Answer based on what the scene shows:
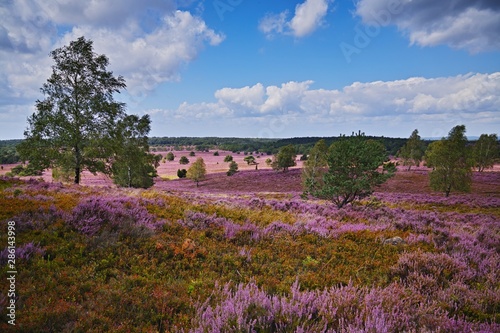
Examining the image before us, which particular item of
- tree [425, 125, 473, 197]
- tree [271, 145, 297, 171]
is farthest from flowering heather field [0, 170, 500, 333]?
tree [271, 145, 297, 171]

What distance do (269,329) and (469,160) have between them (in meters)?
45.8

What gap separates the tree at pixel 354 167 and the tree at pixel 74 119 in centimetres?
1770

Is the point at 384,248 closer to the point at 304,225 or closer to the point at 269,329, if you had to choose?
the point at 304,225

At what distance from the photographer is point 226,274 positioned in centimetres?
564

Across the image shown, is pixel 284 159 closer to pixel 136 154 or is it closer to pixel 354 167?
pixel 136 154

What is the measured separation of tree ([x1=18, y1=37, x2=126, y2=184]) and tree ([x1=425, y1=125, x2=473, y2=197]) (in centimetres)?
4195

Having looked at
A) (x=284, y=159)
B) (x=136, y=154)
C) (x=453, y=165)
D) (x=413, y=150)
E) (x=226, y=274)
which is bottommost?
(x=226, y=274)

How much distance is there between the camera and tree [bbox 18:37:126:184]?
763 inches

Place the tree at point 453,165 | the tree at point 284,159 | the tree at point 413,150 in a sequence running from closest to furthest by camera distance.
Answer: the tree at point 453,165, the tree at point 284,159, the tree at point 413,150

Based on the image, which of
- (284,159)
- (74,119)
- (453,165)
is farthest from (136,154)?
(453,165)

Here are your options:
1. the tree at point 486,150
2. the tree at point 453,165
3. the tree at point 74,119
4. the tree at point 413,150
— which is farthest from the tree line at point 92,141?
the tree at point 486,150

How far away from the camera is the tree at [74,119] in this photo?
19375 millimetres

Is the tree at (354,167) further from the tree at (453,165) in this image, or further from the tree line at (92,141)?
the tree at (453,165)

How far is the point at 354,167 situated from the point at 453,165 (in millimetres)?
28969
